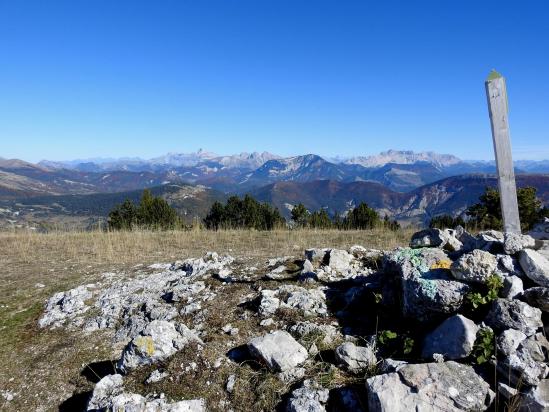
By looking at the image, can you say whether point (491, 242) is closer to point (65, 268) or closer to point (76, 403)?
point (76, 403)

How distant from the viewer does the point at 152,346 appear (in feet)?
17.6

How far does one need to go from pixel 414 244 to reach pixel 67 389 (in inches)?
275

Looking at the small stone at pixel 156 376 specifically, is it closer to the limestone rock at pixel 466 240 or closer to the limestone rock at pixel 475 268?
the limestone rock at pixel 475 268

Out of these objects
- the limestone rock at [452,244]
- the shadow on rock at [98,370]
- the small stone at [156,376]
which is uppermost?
the limestone rock at [452,244]

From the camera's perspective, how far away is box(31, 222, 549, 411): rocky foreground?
4.33 m

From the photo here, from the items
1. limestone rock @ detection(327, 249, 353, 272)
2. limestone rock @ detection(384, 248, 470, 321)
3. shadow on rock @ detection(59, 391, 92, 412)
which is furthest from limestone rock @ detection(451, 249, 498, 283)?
shadow on rock @ detection(59, 391, 92, 412)

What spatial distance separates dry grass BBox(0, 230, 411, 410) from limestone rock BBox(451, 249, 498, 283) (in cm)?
567

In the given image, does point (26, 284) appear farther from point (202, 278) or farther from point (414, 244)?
point (414, 244)

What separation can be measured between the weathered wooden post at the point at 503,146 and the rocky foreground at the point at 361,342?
2.82ft

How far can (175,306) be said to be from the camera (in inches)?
303

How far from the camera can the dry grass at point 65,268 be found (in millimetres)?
5938

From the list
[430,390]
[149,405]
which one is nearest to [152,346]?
[149,405]

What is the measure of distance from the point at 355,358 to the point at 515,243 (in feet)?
11.2

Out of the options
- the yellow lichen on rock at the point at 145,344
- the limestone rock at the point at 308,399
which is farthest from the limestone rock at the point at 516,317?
the yellow lichen on rock at the point at 145,344
